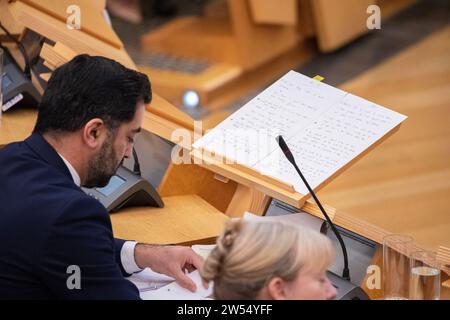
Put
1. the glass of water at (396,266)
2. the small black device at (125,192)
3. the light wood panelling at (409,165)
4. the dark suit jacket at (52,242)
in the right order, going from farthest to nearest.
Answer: the light wood panelling at (409,165), the small black device at (125,192), the glass of water at (396,266), the dark suit jacket at (52,242)

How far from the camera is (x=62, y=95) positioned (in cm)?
222

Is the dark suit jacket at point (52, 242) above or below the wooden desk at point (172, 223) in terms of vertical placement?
above

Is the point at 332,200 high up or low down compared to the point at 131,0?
down

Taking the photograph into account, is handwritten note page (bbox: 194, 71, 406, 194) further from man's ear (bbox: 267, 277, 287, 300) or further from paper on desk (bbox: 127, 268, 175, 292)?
man's ear (bbox: 267, 277, 287, 300)

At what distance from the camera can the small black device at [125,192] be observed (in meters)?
2.78

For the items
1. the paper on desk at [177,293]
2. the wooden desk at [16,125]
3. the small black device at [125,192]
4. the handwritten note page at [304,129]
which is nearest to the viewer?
the paper on desk at [177,293]

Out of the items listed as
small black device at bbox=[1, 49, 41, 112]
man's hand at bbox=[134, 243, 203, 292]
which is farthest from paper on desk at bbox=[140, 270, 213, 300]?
small black device at bbox=[1, 49, 41, 112]

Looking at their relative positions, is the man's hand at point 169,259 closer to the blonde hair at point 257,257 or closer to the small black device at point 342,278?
the small black device at point 342,278

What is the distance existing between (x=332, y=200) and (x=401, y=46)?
257 centimetres

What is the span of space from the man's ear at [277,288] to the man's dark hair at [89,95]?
63 centimetres

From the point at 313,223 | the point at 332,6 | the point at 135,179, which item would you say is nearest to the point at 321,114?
the point at 313,223

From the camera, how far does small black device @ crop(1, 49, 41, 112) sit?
3428mm

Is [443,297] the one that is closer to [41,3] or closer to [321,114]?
[321,114]

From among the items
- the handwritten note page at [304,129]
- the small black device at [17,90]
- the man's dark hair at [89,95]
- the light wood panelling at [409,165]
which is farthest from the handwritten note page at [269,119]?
the light wood panelling at [409,165]
